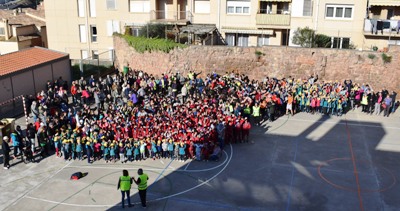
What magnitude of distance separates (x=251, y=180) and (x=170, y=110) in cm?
703

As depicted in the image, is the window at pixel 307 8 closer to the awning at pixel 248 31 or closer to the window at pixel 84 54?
the awning at pixel 248 31

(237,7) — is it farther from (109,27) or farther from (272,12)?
(109,27)

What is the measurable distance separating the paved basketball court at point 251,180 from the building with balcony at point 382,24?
14.7 m

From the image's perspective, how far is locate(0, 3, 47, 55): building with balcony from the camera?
49.8m

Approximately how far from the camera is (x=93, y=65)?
36.7 m

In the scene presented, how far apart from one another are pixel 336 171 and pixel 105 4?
3181 centimetres

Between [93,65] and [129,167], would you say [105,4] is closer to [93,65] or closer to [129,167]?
[93,65]

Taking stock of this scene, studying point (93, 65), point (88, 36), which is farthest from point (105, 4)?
point (93, 65)

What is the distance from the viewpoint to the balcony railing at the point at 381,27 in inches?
1403

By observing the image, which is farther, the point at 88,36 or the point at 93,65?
the point at 88,36

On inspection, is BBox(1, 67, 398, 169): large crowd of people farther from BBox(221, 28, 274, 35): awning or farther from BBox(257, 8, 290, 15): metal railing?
BBox(257, 8, 290, 15): metal railing

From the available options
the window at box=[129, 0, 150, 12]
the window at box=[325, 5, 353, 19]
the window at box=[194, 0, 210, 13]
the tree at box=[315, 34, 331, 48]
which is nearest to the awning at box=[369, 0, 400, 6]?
the window at box=[325, 5, 353, 19]

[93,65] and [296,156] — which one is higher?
[93,65]

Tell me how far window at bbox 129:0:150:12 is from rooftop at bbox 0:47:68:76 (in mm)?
13016
